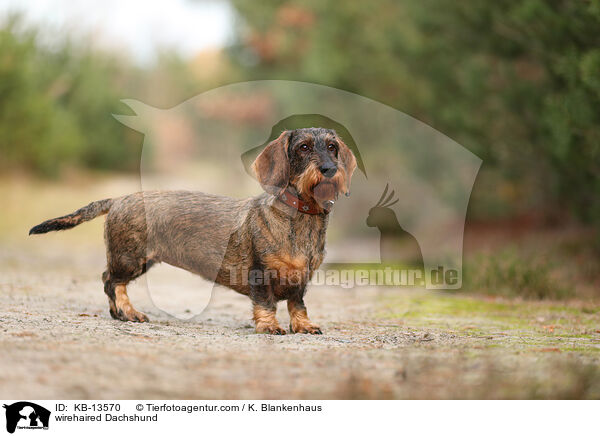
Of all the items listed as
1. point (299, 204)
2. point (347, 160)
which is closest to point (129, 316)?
point (299, 204)

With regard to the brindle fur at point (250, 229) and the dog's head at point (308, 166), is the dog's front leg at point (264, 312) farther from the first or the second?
the dog's head at point (308, 166)

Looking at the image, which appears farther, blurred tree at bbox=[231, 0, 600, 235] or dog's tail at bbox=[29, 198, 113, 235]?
blurred tree at bbox=[231, 0, 600, 235]

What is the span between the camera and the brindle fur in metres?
5.09

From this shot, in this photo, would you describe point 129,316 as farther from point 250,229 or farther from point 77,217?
point 250,229

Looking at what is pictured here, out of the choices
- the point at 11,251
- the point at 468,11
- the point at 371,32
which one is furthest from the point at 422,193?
the point at 11,251

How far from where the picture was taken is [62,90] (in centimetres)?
2456

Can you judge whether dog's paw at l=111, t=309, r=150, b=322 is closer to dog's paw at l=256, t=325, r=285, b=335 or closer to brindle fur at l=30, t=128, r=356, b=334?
brindle fur at l=30, t=128, r=356, b=334

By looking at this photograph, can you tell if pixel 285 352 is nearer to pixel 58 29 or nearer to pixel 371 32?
pixel 371 32

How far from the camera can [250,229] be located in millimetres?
5348

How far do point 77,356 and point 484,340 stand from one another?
10.4 feet
